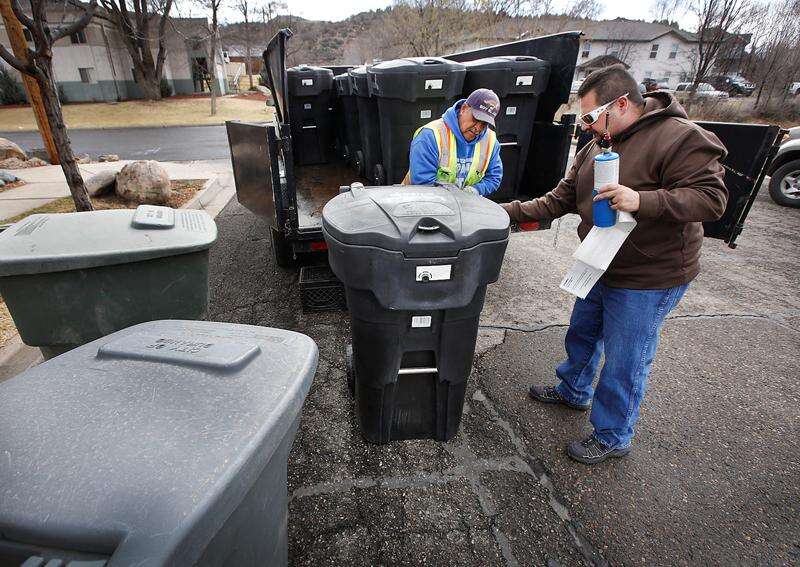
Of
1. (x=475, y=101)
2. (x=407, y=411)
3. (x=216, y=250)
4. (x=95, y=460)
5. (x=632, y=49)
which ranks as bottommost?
(x=216, y=250)

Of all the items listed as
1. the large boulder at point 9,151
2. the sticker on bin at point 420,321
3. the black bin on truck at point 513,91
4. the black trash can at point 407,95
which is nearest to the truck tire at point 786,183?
the black bin on truck at point 513,91

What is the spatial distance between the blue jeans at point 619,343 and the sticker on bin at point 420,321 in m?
0.98

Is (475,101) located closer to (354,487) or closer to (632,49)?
(354,487)

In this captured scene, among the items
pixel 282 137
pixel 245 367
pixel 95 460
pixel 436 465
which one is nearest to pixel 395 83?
pixel 282 137

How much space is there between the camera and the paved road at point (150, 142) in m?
12.3

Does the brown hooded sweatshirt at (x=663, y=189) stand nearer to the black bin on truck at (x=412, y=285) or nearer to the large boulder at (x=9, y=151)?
the black bin on truck at (x=412, y=285)

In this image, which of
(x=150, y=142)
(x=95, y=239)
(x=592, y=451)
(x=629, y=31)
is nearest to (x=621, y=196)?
(x=592, y=451)

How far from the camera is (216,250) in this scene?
5.13 m

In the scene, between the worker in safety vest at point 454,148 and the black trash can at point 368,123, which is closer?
the worker in safety vest at point 454,148

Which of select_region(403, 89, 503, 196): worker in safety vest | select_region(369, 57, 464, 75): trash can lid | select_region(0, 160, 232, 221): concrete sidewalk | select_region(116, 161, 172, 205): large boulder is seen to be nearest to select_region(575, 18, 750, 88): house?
select_region(0, 160, 232, 221): concrete sidewalk

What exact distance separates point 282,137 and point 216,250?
2.47 metres

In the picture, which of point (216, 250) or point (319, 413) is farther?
point (216, 250)

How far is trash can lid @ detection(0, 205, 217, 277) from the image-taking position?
1.62 meters

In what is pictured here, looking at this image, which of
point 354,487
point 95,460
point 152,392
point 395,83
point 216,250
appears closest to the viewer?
point 95,460
